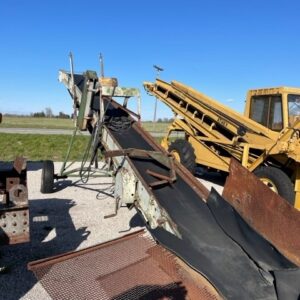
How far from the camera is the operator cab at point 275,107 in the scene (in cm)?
922

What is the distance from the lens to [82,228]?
639 centimetres

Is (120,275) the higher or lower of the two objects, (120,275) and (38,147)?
the higher

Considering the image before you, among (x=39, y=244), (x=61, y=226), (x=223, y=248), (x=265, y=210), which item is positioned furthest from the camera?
(x=61, y=226)

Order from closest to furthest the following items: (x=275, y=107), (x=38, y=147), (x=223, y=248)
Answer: (x=223, y=248) → (x=275, y=107) → (x=38, y=147)

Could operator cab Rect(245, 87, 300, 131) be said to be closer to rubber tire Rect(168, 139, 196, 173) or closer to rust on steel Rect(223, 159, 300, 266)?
rubber tire Rect(168, 139, 196, 173)

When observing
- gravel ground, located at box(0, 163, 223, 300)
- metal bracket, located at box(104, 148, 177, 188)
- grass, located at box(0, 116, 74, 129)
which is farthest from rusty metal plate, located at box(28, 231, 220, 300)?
grass, located at box(0, 116, 74, 129)

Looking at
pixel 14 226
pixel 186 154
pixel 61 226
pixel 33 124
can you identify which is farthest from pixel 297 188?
pixel 33 124

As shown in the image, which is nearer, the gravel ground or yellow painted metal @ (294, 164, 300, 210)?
the gravel ground

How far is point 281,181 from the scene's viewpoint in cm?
807

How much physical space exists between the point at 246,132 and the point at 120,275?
6385 millimetres

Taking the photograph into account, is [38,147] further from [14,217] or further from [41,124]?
[41,124]

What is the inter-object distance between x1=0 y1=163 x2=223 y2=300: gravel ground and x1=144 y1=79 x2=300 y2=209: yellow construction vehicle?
2740 mm

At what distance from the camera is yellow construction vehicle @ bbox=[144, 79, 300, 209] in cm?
821

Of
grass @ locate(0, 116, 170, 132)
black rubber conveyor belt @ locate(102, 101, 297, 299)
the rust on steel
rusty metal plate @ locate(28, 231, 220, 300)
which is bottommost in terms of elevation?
grass @ locate(0, 116, 170, 132)
